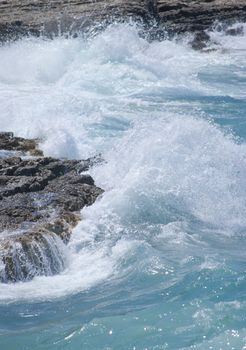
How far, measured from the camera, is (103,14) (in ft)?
70.4

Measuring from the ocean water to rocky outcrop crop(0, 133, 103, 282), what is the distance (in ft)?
0.51

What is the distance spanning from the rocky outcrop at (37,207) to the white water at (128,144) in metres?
0.16

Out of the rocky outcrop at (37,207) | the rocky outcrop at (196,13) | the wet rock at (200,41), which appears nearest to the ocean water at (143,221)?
the rocky outcrop at (37,207)

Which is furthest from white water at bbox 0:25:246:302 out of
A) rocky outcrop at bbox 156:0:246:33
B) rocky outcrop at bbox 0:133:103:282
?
rocky outcrop at bbox 156:0:246:33

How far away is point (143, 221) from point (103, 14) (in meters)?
14.7

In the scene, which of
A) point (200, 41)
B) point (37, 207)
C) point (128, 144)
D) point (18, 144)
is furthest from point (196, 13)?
point (37, 207)

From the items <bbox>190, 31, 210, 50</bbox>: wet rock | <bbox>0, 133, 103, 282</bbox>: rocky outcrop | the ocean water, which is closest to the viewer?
the ocean water

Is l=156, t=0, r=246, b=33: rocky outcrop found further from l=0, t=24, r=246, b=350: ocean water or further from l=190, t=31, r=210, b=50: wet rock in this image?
l=0, t=24, r=246, b=350: ocean water

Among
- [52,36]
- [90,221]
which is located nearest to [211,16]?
[52,36]

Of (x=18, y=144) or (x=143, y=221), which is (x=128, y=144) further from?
(x=143, y=221)

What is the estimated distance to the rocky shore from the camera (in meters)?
20.7

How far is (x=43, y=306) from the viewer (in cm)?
599

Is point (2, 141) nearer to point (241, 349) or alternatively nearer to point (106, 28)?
point (241, 349)

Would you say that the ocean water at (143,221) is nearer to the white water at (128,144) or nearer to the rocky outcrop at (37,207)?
the white water at (128,144)
